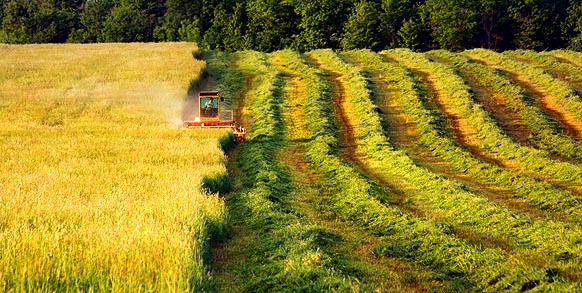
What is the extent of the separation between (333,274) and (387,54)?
53.4 metres

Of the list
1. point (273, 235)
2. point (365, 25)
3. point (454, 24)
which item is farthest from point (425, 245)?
point (365, 25)

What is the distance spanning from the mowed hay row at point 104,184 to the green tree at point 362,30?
3274 centimetres

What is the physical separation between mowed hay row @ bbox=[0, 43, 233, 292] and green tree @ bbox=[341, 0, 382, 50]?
107 ft

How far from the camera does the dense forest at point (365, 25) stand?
78.9 m

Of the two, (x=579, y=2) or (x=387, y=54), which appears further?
(x=579, y=2)

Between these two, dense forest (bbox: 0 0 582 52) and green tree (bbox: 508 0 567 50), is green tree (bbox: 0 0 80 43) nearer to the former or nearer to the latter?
dense forest (bbox: 0 0 582 52)

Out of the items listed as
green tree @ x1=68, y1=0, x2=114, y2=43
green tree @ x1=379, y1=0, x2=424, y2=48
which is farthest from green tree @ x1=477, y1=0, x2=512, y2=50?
green tree @ x1=68, y1=0, x2=114, y2=43

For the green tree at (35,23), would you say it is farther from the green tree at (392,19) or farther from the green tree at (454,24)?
the green tree at (454,24)

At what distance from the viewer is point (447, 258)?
13672mm

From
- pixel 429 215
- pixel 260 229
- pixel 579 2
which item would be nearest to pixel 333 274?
pixel 260 229

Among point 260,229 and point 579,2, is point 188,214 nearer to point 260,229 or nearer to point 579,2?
point 260,229

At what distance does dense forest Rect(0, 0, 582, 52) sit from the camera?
78875mm

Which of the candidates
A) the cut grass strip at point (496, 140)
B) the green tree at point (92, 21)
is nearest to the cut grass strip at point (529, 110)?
the cut grass strip at point (496, 140)

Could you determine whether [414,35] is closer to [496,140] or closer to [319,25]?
[319,25]
